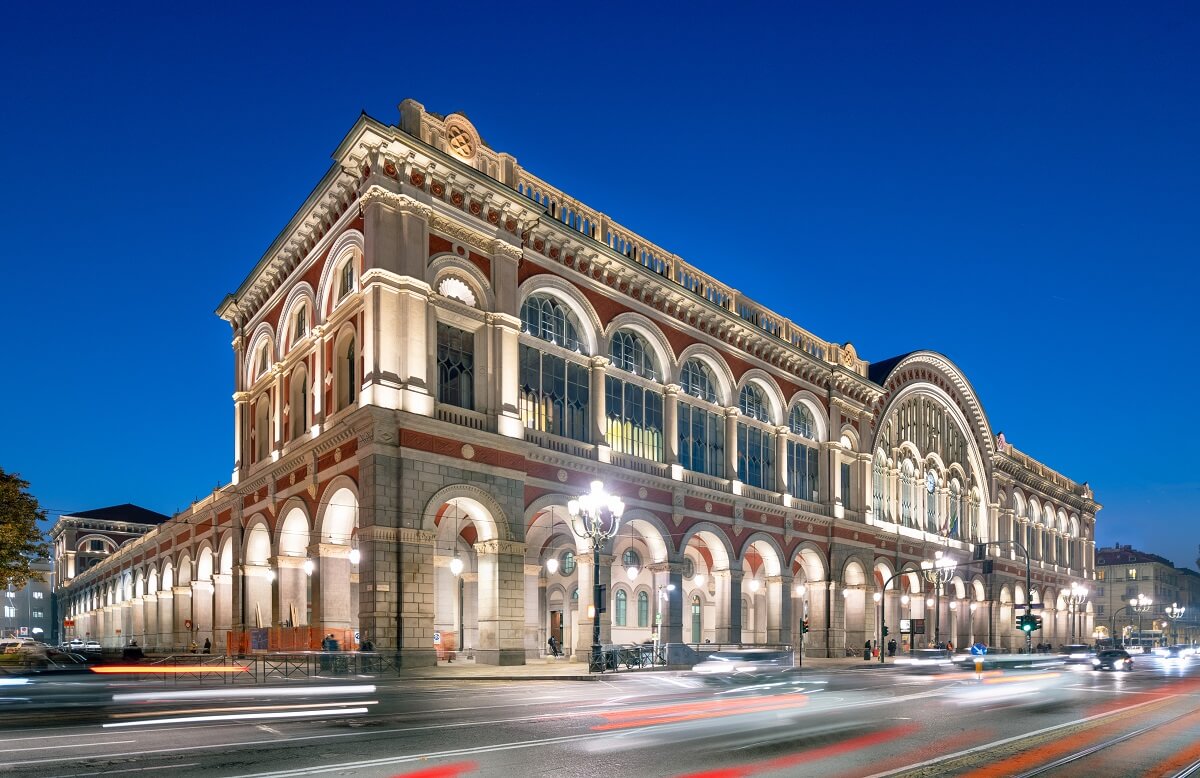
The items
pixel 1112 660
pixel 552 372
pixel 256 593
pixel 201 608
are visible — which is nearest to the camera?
pixel 552 372

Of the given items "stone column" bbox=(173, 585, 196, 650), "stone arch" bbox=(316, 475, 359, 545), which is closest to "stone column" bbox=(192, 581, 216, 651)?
"stone column" bbox=(173, 585, 196, 650)

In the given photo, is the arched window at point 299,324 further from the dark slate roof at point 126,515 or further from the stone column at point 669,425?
the dark slate roof at point 126,515

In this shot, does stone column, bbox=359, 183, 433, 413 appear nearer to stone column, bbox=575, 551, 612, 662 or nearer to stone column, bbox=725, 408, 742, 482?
stone column, bbox=575, 551, 612, 662

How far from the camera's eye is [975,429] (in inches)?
2842

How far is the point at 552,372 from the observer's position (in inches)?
1503

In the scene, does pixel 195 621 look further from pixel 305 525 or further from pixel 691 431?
pixel 691 431

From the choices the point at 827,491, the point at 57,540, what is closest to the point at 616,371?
the point at 827,491

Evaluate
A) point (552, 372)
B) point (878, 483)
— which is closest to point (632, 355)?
point (552, 372)

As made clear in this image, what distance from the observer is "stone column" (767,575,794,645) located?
4822 centimetres

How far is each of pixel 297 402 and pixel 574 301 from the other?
38.9 ft

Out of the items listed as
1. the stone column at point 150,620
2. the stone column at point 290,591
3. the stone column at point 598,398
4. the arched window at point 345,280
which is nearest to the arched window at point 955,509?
the stone column at point 598,398

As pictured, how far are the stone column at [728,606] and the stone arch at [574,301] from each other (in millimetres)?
13006

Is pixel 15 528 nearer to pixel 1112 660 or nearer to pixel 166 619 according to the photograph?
pixel 166 619

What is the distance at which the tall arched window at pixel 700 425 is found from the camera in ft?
147
